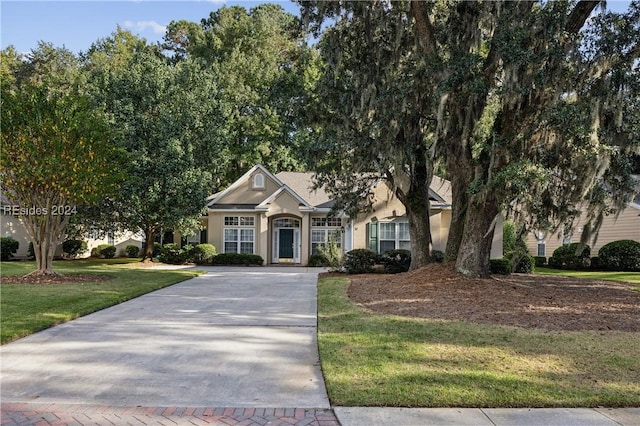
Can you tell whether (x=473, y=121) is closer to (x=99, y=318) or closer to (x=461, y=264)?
(x=461, y=264)

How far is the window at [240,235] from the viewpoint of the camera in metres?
24.8

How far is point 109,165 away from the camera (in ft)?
49.4

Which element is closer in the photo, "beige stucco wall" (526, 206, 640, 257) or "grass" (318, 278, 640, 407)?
"grass" (318, 278, 640, 407)

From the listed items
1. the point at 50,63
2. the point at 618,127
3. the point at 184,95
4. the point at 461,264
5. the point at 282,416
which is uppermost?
the point at 50,63

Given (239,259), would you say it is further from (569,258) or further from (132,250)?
(569,258)

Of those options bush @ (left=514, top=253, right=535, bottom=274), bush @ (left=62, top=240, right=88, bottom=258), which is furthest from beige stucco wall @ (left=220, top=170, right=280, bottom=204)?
bush @ (left=514, top=253, right=535, bottom=274)

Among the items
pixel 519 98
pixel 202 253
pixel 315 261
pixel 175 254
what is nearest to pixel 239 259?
pixel 202 253

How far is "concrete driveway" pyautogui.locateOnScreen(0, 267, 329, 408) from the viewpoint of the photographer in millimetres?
4520

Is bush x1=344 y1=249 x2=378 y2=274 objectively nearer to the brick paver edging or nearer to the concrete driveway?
the concrete driveway

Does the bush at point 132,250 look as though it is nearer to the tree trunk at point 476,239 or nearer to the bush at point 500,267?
the bush at point 500,267

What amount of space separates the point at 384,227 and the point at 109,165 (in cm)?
1255

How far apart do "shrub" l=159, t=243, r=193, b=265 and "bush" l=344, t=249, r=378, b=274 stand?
31.8 ft

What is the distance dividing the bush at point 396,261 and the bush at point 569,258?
8084mm

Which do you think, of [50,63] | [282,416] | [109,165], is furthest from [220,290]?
[50,63]
